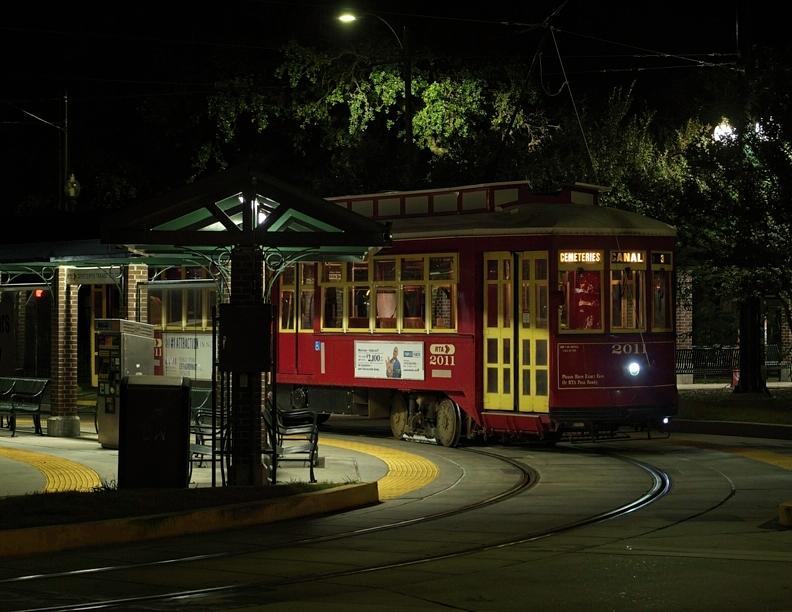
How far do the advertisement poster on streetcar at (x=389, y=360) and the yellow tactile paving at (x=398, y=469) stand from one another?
114 centimetres

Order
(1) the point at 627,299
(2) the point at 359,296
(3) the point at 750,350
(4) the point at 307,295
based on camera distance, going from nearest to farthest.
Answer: (1) the point at 627,299, (2) the point at 359,296, (4) the point at 307,295, (3) the point at 750,350

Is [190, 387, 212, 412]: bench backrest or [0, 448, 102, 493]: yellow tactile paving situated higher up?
[190, 387, 212, 412]: bench backrest

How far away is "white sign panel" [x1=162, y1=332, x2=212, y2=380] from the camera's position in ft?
81.3

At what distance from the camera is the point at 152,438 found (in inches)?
571

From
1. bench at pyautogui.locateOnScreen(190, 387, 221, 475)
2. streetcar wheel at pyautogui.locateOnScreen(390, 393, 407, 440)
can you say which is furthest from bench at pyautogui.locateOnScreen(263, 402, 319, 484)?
streetcar wheel at pyautogui.locateOnScreen(390, 393, 407, 440)

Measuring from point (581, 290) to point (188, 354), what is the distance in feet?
26.4

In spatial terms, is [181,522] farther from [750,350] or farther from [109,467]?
[750,350]

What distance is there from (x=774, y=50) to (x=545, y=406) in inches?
437

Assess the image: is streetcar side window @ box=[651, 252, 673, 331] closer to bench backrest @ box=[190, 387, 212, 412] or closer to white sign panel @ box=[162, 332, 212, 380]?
bench backrest @ box=[190, 387, 212, 412]

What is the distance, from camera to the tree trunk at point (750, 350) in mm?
30797

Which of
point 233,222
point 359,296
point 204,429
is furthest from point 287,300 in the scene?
point 233,222

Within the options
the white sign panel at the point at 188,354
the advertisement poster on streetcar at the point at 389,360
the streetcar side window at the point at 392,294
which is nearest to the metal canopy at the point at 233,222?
the streetcar side window at the point at 392,294

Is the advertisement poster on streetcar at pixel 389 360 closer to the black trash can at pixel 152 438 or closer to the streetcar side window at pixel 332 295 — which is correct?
the streetcar side window at pixel 332 295

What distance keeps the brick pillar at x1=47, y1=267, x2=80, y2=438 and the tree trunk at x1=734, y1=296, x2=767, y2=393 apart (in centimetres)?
1485
